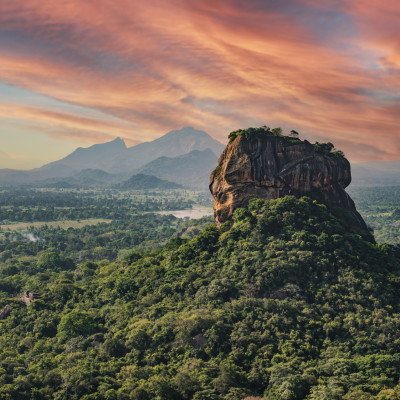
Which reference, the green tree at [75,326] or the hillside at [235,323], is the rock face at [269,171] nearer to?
the hillside at [235,323]

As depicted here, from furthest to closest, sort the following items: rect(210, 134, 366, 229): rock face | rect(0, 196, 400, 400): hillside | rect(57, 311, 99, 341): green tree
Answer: rect(210, 134, 366, 229): rock face
rect(57, 311, 99, 341): green tree
rect(0, 196, 400, 400): hillside

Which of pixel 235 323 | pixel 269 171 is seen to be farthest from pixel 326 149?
pixel 235 323

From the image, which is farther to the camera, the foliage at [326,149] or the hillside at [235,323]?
the foliage at [326,149]

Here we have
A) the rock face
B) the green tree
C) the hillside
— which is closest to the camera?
the hillside

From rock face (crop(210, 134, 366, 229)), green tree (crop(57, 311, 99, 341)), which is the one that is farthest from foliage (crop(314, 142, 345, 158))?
green tree (crop(57, 311, 99, 341))

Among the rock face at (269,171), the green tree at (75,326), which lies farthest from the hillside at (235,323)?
the rock face at (269,171)

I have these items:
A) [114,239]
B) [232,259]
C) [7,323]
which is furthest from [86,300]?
[114,239]

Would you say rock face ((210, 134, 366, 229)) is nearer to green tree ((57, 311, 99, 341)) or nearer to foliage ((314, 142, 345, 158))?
foliage ((314, 142, 345, 158))
